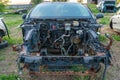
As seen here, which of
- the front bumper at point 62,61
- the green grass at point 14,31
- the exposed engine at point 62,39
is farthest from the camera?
the green grass at point 14,31

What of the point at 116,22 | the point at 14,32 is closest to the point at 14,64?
the point at 116,22

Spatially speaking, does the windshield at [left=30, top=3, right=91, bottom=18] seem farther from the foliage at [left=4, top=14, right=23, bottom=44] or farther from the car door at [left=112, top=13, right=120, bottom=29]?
the car door at [left=112, top=13, right=120, bottom=29]

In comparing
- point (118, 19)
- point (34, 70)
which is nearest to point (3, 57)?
point (34, 70)

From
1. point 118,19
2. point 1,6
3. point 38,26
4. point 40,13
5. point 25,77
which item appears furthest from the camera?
point 1,6

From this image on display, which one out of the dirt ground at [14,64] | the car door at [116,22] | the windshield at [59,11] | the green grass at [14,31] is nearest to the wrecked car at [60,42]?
the windshield at [59,11]

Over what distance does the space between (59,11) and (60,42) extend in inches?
45.9

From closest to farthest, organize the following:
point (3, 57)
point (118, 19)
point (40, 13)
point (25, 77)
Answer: point (25, 77) < point (40, 13) < point (3, 57) < point (118, 19)

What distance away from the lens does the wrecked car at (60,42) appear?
5082 millimetres

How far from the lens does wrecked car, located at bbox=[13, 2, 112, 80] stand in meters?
5.08

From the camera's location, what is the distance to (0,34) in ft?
30.1

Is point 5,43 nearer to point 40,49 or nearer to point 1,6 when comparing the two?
point 40,49

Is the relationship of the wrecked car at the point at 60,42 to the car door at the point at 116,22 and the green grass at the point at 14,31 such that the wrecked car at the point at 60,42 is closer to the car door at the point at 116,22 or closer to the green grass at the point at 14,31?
the green grass at the point at 14,31

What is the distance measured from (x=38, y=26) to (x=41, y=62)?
149 cm

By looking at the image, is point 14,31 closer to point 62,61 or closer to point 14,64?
point 14,64
